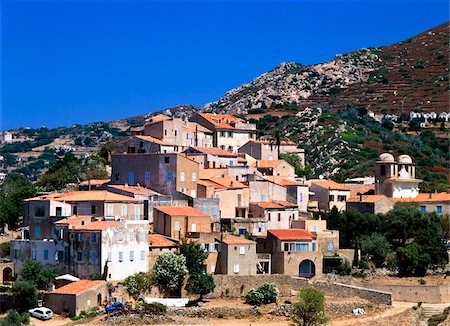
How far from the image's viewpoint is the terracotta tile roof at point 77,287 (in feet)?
186

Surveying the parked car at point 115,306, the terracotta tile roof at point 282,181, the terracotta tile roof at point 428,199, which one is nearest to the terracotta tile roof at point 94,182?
the terracotta tile roof at point 282,181

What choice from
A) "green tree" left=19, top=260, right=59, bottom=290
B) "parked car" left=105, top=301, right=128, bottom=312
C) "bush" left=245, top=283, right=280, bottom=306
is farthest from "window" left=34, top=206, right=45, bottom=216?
"bush" left=245, top=283, right=280, bottom=306

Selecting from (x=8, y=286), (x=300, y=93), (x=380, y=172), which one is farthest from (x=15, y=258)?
(x=300, y=93)

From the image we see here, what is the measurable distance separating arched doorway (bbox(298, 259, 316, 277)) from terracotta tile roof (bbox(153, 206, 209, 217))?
723 centimetres

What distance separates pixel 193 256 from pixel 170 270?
81.7 inches

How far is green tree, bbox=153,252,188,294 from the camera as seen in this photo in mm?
59688

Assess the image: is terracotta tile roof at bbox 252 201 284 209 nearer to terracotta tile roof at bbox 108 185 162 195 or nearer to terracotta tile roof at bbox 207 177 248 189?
terracotta tile roof at bbox 207 177 248 189

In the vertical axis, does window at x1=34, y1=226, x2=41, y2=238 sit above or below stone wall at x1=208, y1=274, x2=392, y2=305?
above

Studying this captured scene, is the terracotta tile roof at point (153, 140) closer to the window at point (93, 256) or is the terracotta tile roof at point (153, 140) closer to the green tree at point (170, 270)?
the green tree at point (170, 270)

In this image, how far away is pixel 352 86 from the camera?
604ft

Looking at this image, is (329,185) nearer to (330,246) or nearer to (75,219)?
(330,246)

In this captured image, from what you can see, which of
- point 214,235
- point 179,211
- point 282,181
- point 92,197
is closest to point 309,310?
point 214,235

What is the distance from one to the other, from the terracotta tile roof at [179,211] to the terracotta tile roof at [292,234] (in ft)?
16.3

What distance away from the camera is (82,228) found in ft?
197
